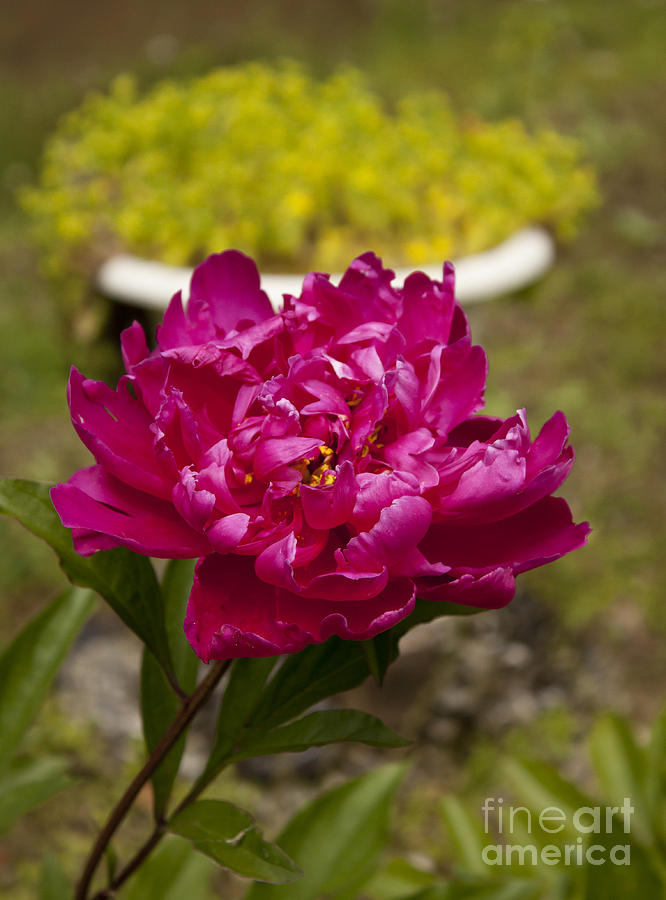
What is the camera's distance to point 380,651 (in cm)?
52

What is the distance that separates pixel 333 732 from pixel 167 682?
0.16 meters

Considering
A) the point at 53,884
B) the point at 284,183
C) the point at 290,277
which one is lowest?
the point at 53,884

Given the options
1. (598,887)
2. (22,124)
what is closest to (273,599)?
(598,887)

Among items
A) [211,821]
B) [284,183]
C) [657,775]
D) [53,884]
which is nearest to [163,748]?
[211,821]

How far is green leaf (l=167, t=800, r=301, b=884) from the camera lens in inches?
20.3

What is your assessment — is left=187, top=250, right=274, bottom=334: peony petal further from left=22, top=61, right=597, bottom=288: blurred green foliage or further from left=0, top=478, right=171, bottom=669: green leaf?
left=22, top=61, right=597, bottom=288: blurred green foliage

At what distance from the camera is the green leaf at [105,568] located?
1.84ft

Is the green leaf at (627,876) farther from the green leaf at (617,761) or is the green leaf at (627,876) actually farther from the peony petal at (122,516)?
the peony petal at (122,516)

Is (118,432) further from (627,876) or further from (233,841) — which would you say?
(627,876)

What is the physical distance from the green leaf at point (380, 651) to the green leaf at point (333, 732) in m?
0.05

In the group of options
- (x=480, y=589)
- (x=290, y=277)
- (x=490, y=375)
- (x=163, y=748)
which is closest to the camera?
(x=480, y=589)

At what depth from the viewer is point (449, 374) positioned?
544mm

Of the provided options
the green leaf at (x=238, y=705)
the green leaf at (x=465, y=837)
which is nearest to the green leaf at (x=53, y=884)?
the green leaf at (x=238, y=705)

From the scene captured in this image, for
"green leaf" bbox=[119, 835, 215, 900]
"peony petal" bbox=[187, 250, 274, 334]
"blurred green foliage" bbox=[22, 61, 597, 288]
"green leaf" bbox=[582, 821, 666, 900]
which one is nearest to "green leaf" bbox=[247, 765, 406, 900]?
"green leaf" bbox=[119, 835, 215, 900]
